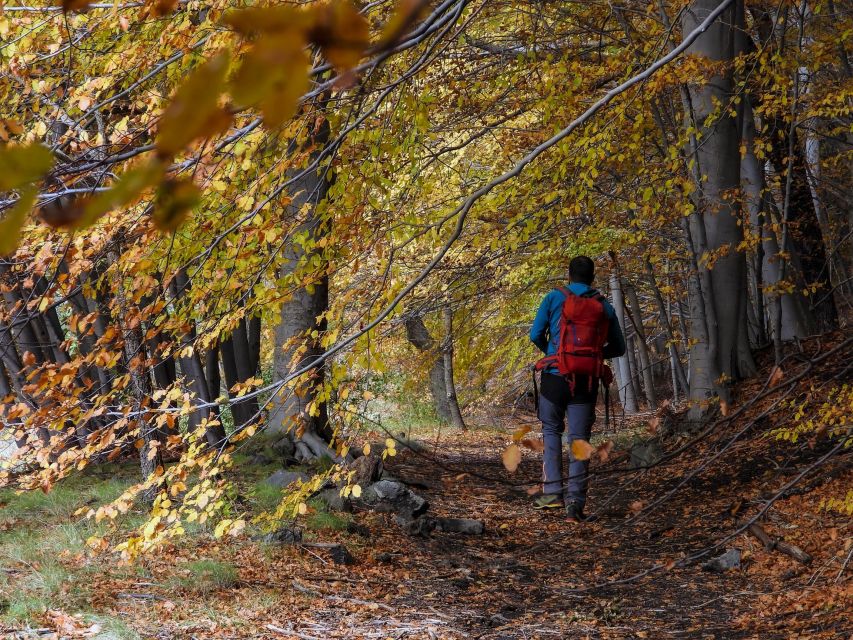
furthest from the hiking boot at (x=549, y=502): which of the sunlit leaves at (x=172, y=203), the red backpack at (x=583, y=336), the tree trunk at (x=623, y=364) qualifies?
the tree trunk at (x=623, y=364)

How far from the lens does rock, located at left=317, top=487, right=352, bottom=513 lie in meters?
7.12

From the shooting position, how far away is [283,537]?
5.93 meters

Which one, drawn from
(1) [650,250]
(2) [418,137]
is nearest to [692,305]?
(1) [650,250]

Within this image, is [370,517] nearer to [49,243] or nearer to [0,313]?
[0,313]

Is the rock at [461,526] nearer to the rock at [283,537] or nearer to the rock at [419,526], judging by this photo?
the rock at [419,526]

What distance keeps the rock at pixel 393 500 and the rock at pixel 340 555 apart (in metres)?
1.34

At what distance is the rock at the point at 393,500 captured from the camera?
7.24 m

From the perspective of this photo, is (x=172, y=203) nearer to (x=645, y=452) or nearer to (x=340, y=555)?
(x=340, y=555)

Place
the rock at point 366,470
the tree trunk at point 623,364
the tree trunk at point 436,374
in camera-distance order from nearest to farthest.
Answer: the rock at point 366,470
the tree trunk at point 623,364
the tree trunk at point 436,374

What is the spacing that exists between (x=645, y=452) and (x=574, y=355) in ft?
11.8

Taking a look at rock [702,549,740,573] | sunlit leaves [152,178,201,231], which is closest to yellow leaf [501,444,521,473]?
sunlit leaves [152,178,201,231]

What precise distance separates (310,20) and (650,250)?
11260mm

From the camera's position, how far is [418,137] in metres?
4.98

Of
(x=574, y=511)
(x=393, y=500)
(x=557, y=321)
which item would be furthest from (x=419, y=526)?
(x=557, y=321)
